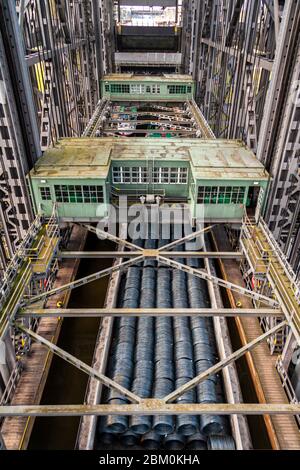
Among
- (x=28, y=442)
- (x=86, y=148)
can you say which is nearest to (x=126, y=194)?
(x=86, y=148)

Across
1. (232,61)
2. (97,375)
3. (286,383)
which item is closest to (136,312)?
(97,375)

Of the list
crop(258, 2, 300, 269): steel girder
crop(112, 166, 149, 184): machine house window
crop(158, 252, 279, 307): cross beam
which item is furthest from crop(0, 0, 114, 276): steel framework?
crop(258, 2, 300, 269): steel girder

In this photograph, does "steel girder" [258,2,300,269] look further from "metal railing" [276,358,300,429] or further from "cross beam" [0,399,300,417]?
"cross beam" [0,399,300,417]

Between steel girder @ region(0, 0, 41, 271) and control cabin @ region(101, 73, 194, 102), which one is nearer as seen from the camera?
steel girder @ region(0, 0, 41, 271)

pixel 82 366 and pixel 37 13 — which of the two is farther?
pixel 37 13

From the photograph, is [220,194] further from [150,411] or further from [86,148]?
[150,411]
